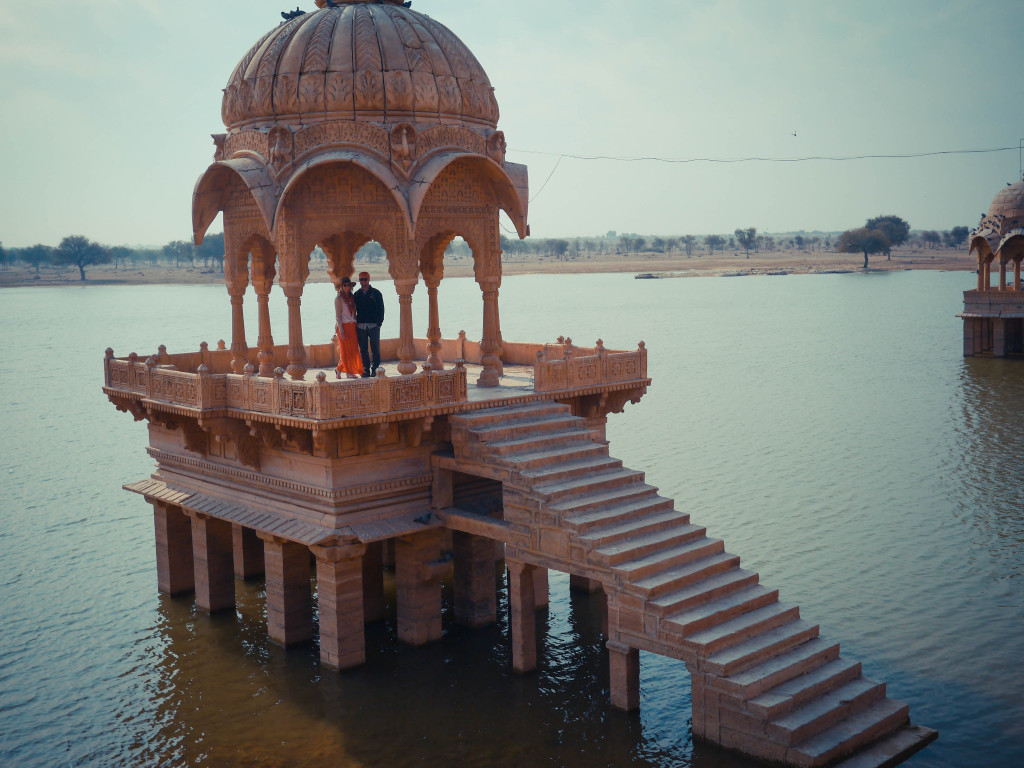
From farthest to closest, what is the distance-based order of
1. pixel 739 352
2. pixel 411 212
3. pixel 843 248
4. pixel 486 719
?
pixel 843 248 → pixel 739 352 → pixel 411 212 → pixel 486 719

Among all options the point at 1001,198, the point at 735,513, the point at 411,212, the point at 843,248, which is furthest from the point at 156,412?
the point at 843,248

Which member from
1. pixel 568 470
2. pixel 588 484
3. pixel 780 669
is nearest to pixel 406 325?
pixel 568 470

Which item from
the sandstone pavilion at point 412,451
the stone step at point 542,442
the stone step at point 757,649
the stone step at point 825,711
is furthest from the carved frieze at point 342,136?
the stone step at point 825,711

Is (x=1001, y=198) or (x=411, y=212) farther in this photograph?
(x=1001, y=198)

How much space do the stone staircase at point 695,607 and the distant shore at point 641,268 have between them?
324ft

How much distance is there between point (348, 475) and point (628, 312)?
64.9m

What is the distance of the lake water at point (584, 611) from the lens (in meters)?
12.5

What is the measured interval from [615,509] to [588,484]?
470 mm

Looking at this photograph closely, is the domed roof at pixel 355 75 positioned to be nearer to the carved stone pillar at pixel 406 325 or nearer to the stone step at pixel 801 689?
the carved stone pillar at pixel 406 325

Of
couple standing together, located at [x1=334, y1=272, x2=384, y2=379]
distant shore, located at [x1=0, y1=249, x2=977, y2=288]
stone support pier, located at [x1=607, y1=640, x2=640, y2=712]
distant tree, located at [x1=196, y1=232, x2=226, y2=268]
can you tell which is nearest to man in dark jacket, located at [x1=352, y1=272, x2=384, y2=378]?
couple standing together, located at [x1=334, y1=272, x2=384, y2=379]

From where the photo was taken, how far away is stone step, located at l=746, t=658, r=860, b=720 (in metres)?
10.9

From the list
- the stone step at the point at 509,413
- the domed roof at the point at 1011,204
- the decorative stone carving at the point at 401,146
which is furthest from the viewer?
the domed roof at the point at 1011,204

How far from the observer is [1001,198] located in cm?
4166

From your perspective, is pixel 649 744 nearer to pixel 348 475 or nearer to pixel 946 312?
pixel 348 475
